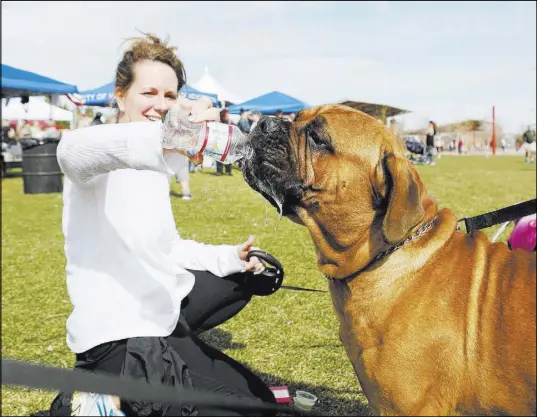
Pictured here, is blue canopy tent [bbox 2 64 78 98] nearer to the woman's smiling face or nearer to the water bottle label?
the woman's smiling face

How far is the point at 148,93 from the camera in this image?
11.1 feet

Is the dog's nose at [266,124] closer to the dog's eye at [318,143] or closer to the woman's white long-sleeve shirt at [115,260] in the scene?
the dog's eye at [318,143]

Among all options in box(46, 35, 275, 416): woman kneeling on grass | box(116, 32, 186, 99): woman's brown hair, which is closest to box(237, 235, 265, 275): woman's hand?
box(46, 35, 275, 416): woman kneeling on grass

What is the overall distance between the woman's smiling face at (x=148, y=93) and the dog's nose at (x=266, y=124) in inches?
32.1

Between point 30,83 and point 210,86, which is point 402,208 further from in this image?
point 210,86

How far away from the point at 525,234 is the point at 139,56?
134 inches

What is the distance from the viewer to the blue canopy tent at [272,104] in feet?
111

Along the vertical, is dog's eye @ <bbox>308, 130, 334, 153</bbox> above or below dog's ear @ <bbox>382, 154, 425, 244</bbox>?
above

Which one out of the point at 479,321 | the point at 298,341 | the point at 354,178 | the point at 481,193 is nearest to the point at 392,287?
the point at 479,321

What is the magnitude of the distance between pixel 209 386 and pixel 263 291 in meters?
1.02

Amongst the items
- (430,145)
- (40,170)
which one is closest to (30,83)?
(40,170)

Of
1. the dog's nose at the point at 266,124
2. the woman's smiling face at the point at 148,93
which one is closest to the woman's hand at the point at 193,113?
the woman's smiling face at the point at 148,93

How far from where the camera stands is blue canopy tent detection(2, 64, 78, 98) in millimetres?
17953

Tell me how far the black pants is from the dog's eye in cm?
137
